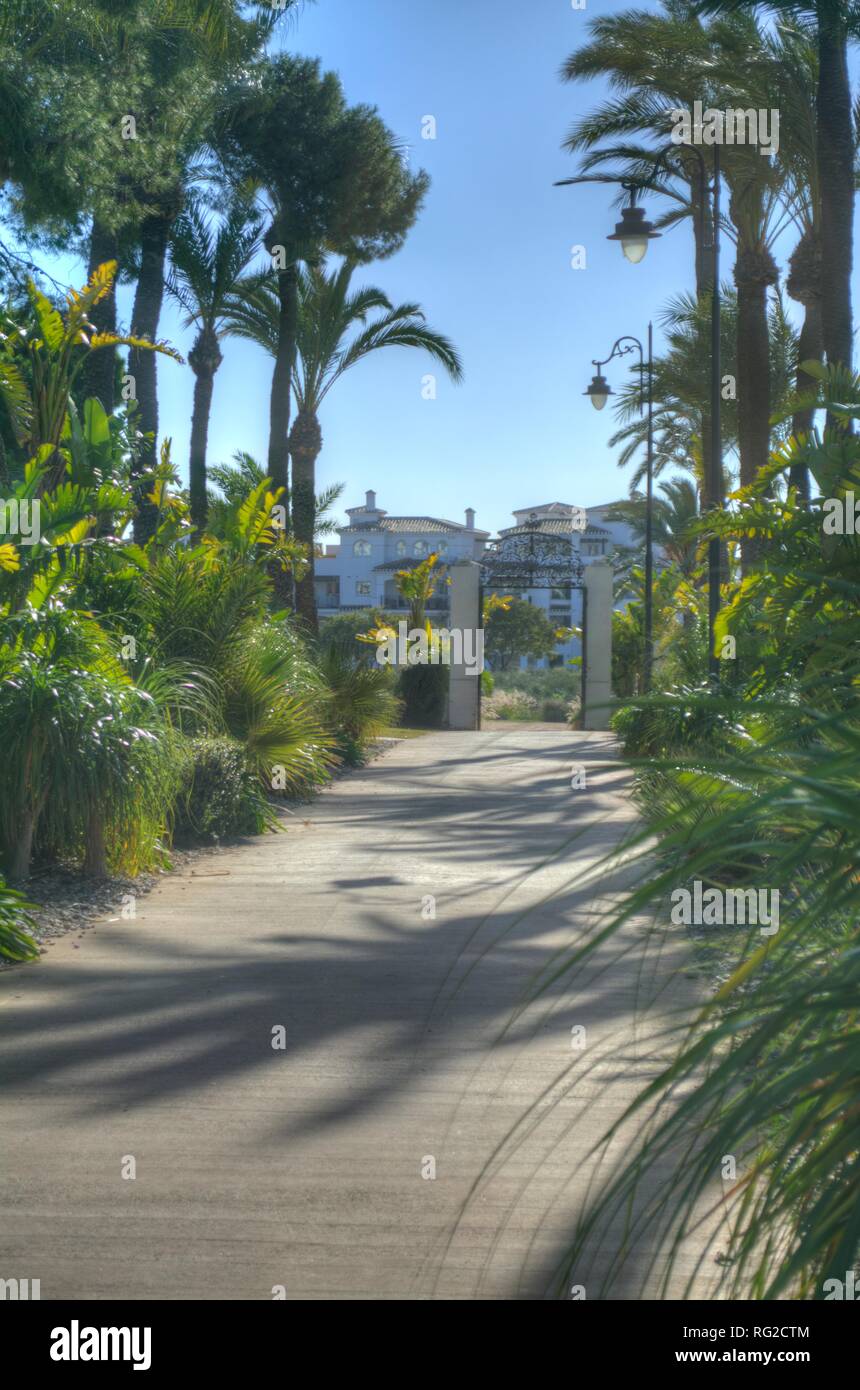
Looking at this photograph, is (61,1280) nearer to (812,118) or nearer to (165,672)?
(165,672)

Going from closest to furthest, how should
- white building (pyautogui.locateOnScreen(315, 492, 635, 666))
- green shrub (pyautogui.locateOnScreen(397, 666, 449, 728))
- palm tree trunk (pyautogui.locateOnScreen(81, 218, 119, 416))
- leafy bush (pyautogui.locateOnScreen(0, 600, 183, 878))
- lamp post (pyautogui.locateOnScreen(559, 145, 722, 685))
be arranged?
leafy bush (pyautogui.locateOnScreen(0, 600, 183, 878))
lamp post (pyautogui.locateOnScreen(559, 145, 722, 685))
palm tree trunk (pyautogui.locateOnScreen(81, 218, 119, 416))
green shrub (pyautogui.locateOnScreen(397, 666, 449, 728))
white building (pyautogui.locateOnScreen(315, 492, 635, 666))

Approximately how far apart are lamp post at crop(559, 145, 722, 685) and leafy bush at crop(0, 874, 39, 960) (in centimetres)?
767

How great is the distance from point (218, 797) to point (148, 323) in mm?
10641

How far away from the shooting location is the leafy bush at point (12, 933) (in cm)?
676

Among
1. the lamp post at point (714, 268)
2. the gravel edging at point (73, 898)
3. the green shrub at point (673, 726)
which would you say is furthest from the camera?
the lamp post at point (714, 268)

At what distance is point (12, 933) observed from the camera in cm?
679

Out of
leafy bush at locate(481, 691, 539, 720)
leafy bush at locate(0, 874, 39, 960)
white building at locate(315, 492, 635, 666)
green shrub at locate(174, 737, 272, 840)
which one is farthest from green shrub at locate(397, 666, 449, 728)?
white building at locate(315, 492, 635, 666)

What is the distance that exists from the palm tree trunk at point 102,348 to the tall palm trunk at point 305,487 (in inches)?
270

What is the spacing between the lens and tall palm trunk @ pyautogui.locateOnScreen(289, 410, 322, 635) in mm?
24141

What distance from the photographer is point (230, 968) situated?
22.2 feet

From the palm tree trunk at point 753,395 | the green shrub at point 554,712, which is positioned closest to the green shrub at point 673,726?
the palm tree trunk at point 753,395

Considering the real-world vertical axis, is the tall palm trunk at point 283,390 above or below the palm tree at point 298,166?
below

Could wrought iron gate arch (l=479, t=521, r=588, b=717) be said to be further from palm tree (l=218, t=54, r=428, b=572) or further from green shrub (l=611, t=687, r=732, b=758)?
green shrub (l=611, t=687, r=732, b=758)

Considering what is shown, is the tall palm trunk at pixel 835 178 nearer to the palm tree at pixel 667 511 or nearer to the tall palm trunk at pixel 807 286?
the tall palm trunk at pixel 807 286
